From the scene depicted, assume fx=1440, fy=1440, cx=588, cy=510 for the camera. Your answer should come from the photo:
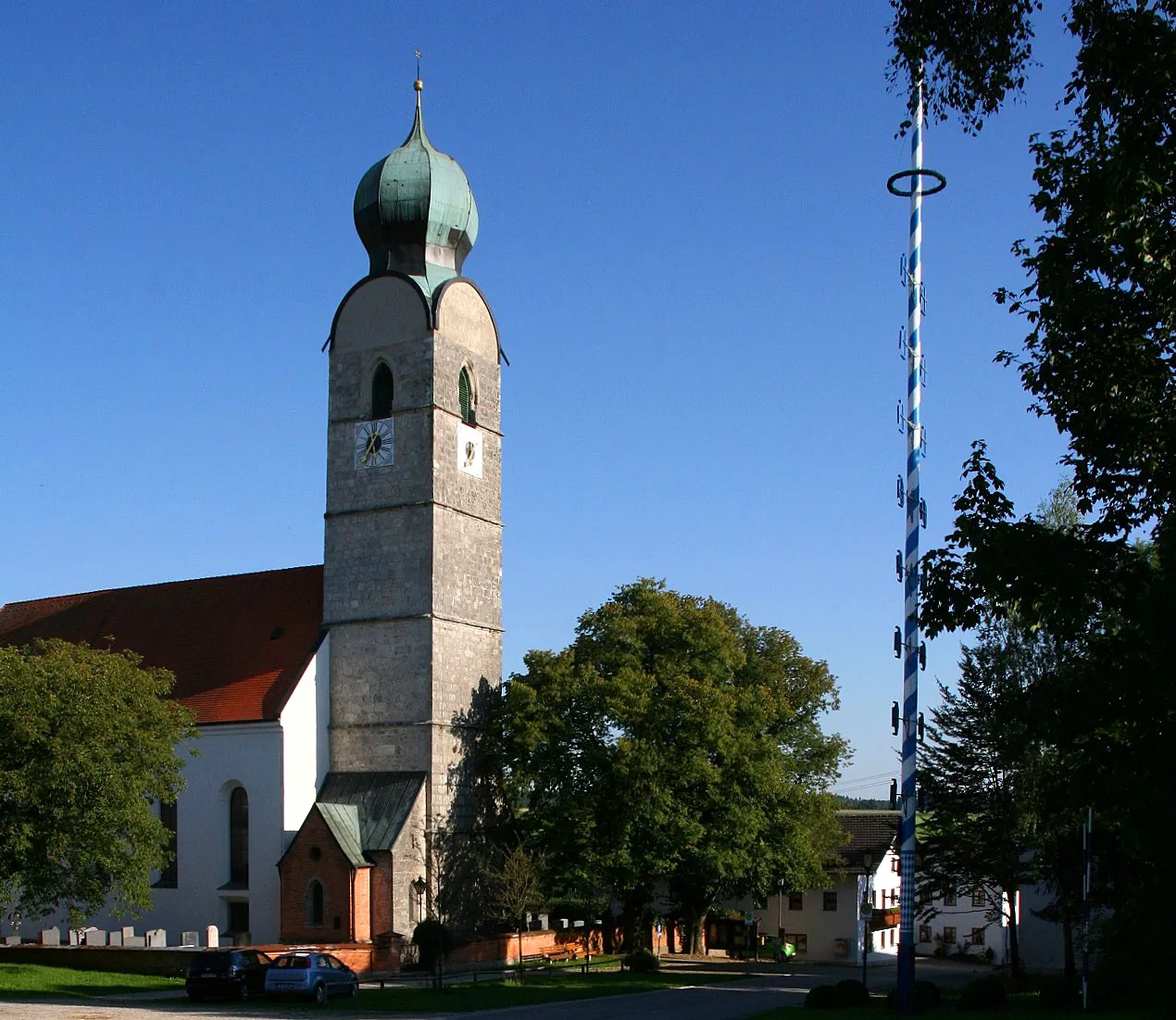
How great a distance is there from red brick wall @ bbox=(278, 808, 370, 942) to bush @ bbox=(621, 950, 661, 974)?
7.04 meters

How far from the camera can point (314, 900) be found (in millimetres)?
38531

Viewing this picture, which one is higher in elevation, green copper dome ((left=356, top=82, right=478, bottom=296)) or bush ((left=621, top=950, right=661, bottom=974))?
green copper dome ((left=356, top=82, right=478, bottom=296))

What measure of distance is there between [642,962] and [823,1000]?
47.3ft

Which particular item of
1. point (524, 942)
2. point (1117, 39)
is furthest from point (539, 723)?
point (1117, 39)

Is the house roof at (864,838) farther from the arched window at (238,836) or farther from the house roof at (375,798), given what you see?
the arched window at (238,836)

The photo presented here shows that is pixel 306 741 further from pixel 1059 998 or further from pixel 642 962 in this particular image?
pixel 1059 998

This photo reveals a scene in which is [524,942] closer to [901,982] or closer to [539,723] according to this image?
[539,723]

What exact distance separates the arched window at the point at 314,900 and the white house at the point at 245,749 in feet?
5.44

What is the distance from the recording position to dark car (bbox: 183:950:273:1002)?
29531 mm

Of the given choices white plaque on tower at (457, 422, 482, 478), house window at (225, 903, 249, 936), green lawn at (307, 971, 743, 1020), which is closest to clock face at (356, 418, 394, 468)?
white plaque on tower at (457, 422, 482, 478)

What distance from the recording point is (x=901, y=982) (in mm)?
21969

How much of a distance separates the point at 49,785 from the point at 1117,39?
27.0m

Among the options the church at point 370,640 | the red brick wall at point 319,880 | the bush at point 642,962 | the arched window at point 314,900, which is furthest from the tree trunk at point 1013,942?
the arched window at point 314,900

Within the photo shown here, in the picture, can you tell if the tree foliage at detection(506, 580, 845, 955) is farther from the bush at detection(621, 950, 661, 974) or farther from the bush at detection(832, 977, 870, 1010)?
the bush at detection(832, 977, 870, 1010)
